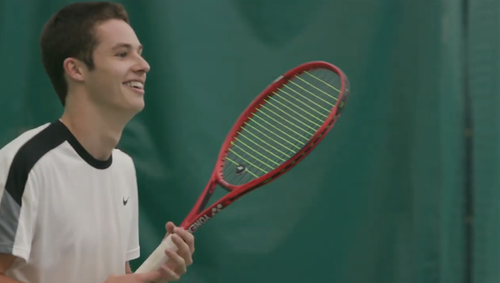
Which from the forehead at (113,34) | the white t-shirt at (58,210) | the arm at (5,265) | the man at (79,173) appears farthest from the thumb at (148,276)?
the forehead at (113,34)

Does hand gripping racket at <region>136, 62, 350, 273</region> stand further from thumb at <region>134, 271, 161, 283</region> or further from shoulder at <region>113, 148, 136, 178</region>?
shoulder at <region>113, 148, 136, 178</region>

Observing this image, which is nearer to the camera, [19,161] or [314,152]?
[19,161]

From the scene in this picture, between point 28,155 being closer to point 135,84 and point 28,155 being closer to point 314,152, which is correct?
point 135,84

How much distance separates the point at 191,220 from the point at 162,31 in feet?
2.35

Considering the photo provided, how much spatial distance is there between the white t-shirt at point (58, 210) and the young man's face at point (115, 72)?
0.10m

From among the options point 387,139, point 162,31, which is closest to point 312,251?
point 387,139

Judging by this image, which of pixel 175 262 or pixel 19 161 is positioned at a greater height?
pixel 19 161

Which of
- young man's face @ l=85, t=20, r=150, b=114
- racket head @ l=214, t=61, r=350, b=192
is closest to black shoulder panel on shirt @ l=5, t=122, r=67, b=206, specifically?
young man's face @ l=85, t=20, r=150, b=114

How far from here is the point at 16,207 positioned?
1064 mm

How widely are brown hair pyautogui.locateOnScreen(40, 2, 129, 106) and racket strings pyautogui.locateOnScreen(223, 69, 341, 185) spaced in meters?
0.41

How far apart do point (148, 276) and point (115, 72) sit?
1.27ft

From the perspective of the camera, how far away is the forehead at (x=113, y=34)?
1227 millimetres

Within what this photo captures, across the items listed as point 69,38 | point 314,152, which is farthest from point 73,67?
point 314,152

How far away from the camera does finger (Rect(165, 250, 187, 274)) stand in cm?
113
